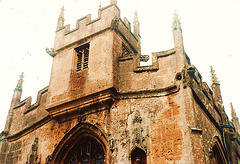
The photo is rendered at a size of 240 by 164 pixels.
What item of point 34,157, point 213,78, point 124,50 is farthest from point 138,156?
point 213,78

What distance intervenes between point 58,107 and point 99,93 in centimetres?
195

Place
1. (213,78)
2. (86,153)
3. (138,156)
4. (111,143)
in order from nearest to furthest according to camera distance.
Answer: (138,156), (111,143), (86,153), (213,78)

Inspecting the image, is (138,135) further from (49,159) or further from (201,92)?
(49,159)

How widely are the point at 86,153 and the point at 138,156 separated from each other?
7.42 feet

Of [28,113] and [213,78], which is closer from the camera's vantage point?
[28,113]

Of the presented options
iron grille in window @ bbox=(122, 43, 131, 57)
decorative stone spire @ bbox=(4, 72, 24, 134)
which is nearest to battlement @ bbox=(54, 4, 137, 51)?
iron grille in window @ bbox=(122, 43, 131, 57)

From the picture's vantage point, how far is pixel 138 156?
9523mm

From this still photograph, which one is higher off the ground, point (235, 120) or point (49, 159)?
point (235, 120)

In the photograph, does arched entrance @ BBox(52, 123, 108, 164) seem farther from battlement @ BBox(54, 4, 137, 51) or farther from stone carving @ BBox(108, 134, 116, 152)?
battlement @ BBox(54, 4, 137, 51)

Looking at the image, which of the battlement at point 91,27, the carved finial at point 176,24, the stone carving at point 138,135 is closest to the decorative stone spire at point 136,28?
the battlement at point 91,27

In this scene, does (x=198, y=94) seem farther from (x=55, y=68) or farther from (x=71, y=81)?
(x=55, y=68)

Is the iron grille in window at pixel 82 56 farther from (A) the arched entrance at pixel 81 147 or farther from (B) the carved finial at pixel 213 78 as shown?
(B) the carved finial at pixel 213 78

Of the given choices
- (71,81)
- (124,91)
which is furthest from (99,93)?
(71,81)

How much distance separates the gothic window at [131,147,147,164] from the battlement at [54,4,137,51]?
199 inches
